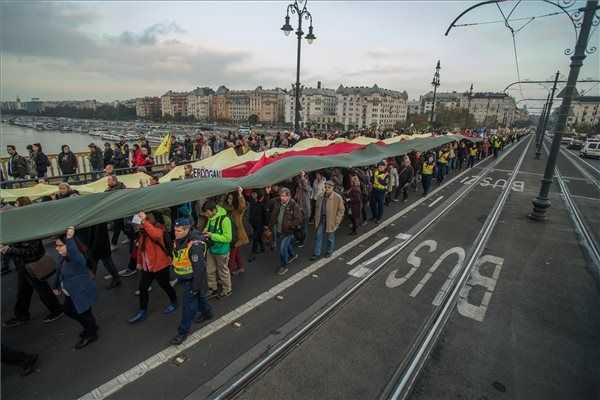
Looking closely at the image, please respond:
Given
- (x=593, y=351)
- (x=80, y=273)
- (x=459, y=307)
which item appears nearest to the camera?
(x=80, y=273)

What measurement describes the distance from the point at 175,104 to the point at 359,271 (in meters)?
202

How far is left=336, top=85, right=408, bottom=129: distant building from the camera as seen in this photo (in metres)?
137

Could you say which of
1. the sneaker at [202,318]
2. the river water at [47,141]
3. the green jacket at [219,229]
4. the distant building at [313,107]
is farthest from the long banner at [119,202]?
the distant building at [313,107]

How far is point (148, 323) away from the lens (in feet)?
16.1

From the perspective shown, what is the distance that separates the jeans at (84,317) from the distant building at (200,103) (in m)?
173

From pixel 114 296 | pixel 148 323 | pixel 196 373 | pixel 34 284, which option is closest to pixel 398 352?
pixel 196 373

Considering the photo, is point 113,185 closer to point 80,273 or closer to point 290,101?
point 80,273

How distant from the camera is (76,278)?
13.6 ft

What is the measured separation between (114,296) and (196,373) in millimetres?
2763

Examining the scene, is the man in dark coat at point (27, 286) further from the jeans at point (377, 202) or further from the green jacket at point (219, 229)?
the jeans at point (377, 202)

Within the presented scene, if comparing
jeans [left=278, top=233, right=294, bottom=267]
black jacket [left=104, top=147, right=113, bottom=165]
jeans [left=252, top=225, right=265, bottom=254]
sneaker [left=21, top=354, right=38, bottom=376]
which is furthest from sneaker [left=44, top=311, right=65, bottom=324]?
black jacket [left=104, top=147, right=113, bottom=165]

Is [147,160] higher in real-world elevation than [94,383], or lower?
higher

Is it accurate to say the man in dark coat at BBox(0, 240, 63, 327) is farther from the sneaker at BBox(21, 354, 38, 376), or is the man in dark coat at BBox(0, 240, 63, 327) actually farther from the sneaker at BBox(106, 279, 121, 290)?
the sneaker at BBox(21, 354, 38, 376)

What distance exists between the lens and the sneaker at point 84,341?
4328mm
